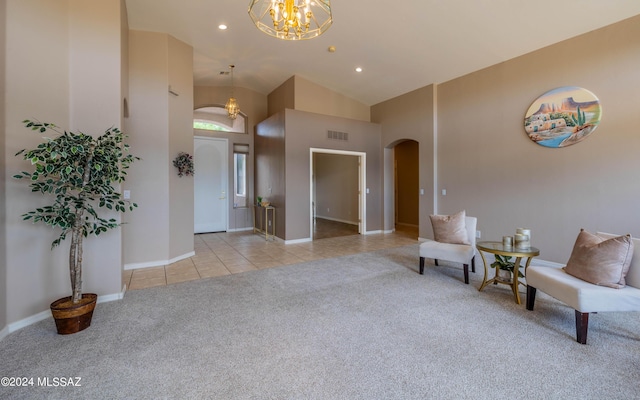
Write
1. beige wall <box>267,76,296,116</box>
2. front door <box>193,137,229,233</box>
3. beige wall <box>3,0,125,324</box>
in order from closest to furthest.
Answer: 1. beige wall <box>3,0,125,324</box>
2. beige wall <box>267,76,296,116</box>
3. front door <box>193,137,229,233</box>

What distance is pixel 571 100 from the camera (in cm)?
427

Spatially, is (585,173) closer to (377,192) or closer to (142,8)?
(377,192)

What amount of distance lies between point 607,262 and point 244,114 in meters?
7.77

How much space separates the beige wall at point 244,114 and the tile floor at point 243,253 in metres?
0.55

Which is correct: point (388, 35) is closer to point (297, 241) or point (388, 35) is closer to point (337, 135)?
point (337, 135)

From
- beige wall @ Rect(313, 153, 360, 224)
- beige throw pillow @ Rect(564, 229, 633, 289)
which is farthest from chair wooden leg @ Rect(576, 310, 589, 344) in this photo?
beige wall @ Rect(313, 153, 360, 224)

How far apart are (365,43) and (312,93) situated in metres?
2.15

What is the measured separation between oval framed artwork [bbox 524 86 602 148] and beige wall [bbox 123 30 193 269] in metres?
6.14

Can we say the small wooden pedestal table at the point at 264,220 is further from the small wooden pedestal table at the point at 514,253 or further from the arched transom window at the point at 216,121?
the small wooden pedestal table at the point at 514,253

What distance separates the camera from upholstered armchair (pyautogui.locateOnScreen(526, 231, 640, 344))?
2271 millimetres

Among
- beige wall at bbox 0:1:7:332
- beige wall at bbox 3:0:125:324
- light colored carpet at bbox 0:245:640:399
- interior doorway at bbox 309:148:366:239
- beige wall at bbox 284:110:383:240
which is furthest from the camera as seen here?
interior doorway at bbox 309:148:366:239

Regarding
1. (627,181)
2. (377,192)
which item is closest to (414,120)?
(377,192)

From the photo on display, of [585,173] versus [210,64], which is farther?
[210,64]

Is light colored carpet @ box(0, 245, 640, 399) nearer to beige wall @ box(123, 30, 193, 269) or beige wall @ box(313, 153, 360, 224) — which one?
beige wall @ box(123, 30, 193, 269)
